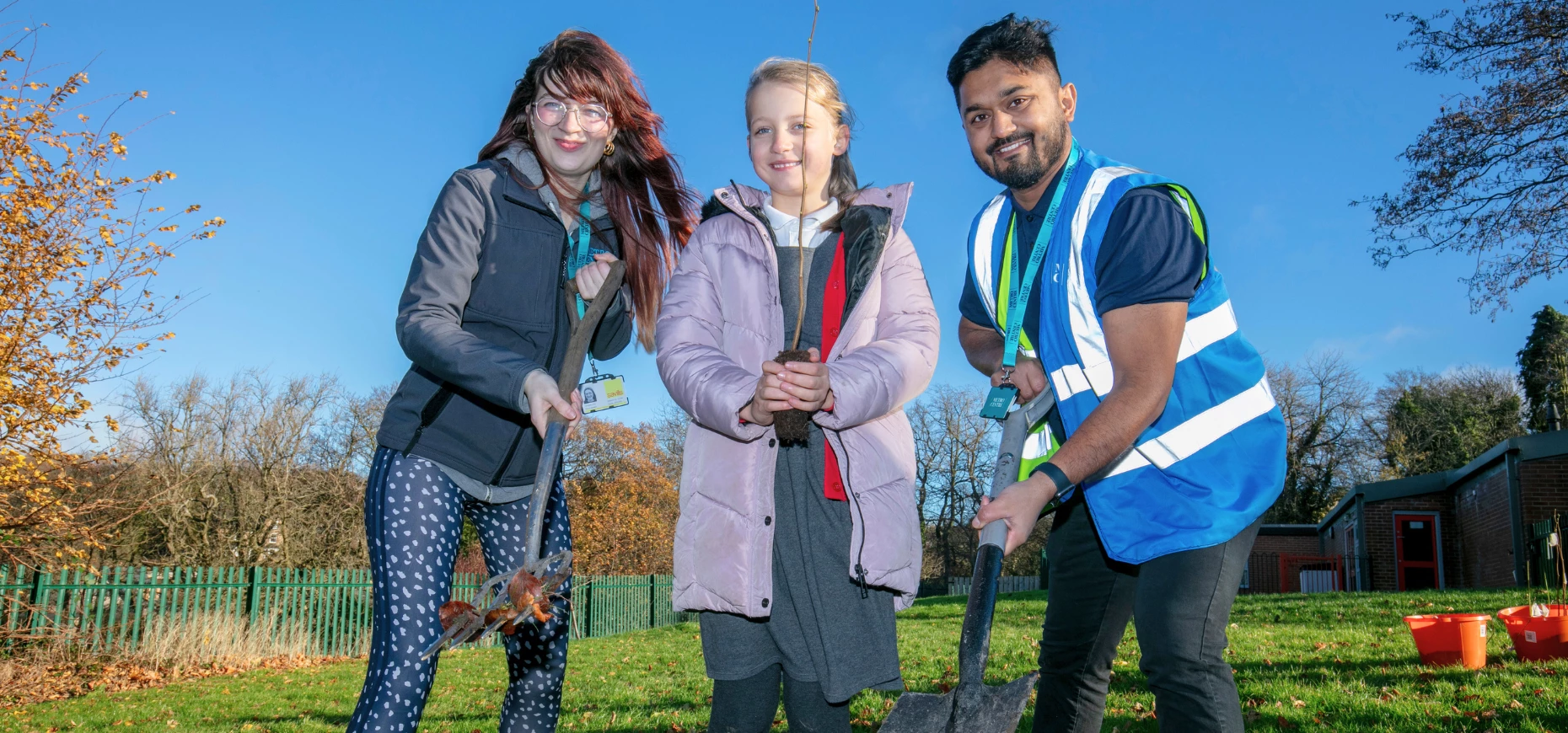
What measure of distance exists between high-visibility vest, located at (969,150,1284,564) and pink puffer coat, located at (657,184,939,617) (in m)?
0.38

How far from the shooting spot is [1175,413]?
7.92ft

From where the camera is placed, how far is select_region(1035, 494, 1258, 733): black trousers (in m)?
2.24

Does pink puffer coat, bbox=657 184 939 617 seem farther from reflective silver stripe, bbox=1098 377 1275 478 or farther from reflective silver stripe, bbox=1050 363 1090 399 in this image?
reflective silver stripe, bbox=1098 377 1275 478

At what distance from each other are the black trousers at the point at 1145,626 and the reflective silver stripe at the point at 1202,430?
232 millimetres

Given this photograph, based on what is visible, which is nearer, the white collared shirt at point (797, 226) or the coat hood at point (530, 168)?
the white collared shirt at point (797, 226)

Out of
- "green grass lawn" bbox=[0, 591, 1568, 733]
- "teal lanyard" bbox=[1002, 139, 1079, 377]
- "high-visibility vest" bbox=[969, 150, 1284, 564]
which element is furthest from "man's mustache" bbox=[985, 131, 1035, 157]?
"green grass lawn" bbox=[0, 591, 1568, 733]

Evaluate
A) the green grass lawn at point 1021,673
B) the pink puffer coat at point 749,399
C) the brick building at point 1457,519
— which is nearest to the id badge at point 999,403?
the pink puffer coat at point 749,399

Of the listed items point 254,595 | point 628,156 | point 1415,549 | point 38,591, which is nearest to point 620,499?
point 254,595

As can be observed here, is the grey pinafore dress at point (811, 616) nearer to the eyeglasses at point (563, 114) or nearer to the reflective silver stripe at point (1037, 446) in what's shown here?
the reflective silver stripe at point (1037, 446)

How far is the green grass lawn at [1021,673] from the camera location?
5.69 meters

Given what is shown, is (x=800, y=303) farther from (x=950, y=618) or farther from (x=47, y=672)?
(x=950, y=618)

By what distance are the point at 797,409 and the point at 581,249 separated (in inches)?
39.2

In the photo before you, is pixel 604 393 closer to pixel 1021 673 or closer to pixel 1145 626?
pixel 1145 626

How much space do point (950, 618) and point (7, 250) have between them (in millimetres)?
14097
